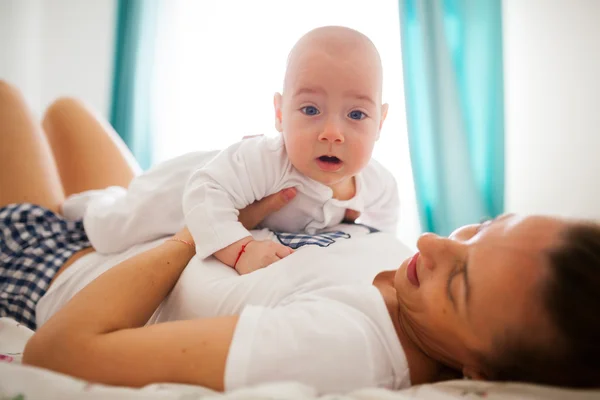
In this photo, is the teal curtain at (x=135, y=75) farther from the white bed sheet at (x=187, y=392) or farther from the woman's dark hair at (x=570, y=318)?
the woman's dark hair at (x=570, y=318)

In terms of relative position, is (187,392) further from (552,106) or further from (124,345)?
(552,106)

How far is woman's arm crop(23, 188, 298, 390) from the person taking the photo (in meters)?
0.62

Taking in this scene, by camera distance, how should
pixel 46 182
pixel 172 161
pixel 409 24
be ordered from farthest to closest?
pixel 409 24 < pixel 46 182 < pixel 172 161

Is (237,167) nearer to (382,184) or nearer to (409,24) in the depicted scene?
(382,184)

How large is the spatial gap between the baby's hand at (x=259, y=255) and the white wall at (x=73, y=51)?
98.5 inches

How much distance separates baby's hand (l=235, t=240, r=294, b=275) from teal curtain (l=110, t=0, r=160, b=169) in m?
2.22

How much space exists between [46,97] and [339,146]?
2787 mm

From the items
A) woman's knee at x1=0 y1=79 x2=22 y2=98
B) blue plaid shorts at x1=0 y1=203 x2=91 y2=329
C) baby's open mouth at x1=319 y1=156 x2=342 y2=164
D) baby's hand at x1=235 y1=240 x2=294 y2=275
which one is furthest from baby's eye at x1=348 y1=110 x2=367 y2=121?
woman's knee at x1=0 y1=79 x2=22 y2=98

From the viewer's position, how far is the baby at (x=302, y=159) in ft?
3.16

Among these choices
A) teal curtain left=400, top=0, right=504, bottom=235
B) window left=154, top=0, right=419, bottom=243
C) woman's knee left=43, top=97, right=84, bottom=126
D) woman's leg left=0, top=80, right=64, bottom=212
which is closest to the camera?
woman's leg left=0, top=80, right=64, bottom=212

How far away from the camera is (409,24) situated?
237 cm

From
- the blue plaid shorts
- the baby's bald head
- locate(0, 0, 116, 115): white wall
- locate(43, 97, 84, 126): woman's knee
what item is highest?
locate(0, 0, 116, 115): white wall

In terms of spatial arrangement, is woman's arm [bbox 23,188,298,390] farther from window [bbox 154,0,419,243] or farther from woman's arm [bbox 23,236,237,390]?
window [bbox 154,0,419,243]

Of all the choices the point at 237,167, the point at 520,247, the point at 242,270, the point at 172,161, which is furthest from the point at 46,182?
the point at 520,247
